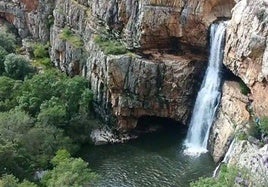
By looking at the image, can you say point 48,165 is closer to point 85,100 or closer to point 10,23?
point 85,100

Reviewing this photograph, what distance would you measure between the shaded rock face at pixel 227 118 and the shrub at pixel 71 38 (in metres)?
16.4

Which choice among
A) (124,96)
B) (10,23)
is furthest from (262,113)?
(10,23)

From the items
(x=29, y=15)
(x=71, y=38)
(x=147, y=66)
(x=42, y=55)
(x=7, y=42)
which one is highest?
(x=29, y=15)

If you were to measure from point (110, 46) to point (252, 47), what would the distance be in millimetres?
13884

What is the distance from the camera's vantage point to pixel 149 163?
35.4 metres

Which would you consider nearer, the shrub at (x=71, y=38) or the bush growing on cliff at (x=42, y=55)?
the shrub at (x=71, y=38)

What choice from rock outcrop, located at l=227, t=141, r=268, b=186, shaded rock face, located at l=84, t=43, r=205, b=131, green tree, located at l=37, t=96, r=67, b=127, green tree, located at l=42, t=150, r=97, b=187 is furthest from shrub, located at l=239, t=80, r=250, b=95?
green tree, located at l=37, t=96, r=67, b=127

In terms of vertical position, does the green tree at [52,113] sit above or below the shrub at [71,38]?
below

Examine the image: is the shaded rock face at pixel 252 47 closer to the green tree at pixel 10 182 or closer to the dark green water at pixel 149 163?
the dark green water at pixel 149 163

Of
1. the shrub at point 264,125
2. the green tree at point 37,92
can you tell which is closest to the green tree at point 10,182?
the green tree at point 37,92

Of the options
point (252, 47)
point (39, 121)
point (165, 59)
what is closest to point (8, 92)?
point (39, 121)

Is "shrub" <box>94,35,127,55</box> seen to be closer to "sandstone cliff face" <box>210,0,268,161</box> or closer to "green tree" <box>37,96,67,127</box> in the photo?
"green tree" <box>37,96,67,127</box>

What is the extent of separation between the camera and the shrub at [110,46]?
128 feet

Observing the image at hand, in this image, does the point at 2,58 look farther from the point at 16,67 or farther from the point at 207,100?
the point at 207,100
